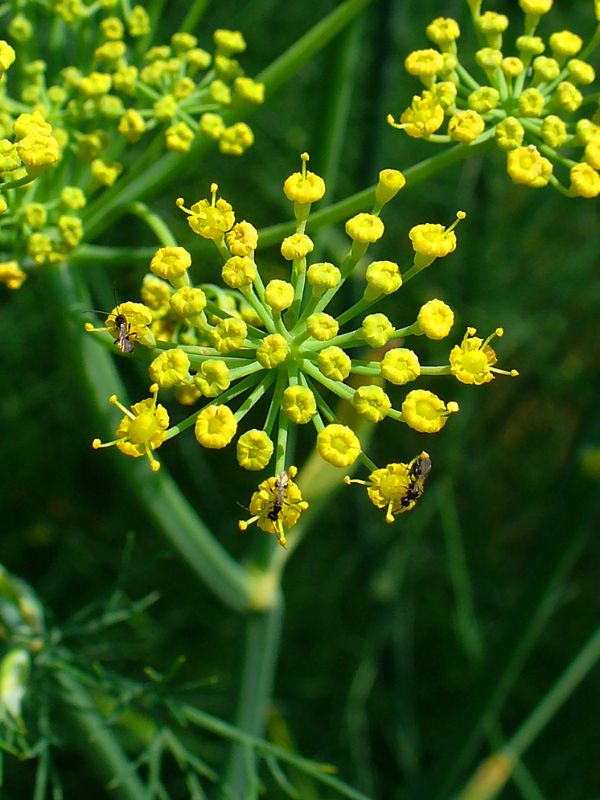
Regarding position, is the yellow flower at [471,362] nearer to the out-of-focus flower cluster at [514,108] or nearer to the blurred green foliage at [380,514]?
the out-of-focus flower cluster at [514,108]

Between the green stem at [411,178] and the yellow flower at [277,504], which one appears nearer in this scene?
the yellow flower at [277,504]

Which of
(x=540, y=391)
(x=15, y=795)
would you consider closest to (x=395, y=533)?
(x=540, y=391)

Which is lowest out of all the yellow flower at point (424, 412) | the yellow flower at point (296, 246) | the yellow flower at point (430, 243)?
the yellow flower at point (424, 412)

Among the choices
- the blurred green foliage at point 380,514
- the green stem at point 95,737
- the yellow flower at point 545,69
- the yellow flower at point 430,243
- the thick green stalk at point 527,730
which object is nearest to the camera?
the yellow flower at point 430,243

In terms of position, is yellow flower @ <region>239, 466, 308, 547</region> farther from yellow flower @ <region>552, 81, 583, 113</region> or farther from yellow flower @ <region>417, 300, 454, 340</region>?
yellow flower @ <region>552, 81, 583, 113</region>

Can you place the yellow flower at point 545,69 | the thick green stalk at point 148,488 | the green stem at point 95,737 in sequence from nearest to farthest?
1. the yellow flower at point 545,69
2. the thick green stalk at point 148,488
3. the green stem at point 95,737

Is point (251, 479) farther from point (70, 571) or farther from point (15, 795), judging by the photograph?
point (15, 795)

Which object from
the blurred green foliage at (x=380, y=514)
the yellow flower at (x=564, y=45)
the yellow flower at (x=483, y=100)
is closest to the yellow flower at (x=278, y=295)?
the yellow flower at (x=483, y=100)
